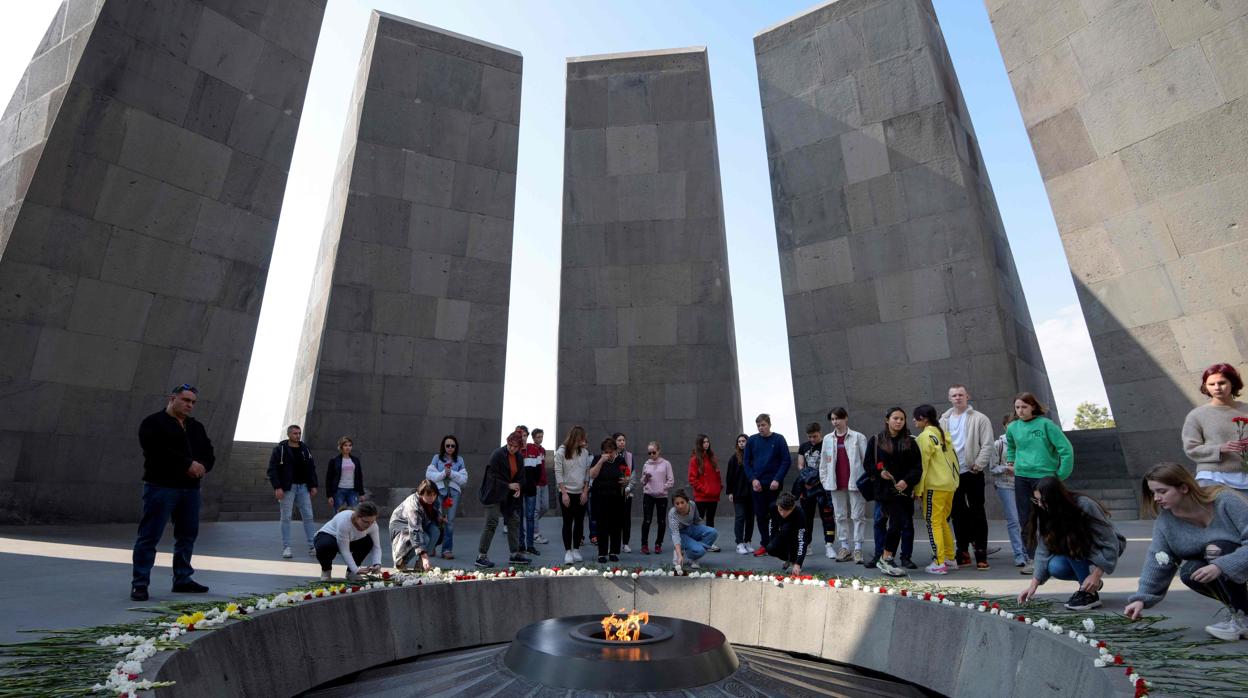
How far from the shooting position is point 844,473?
28.3 feet

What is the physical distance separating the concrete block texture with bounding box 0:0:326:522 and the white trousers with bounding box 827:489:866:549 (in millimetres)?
9731

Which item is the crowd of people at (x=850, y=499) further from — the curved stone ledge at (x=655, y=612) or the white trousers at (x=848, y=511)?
the curved stone ledge at (x=655, y=612)

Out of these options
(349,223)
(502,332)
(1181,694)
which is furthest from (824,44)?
(1181,694)

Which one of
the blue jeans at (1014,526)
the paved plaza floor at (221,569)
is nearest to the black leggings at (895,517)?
the paved plaza floor at (221,569)

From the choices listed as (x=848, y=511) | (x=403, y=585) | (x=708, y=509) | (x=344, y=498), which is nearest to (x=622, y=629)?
(x=403, y=585)

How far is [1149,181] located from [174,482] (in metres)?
13.4

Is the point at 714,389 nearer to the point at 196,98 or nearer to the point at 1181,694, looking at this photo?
the point at 196,98

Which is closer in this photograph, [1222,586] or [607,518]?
[1222,586]

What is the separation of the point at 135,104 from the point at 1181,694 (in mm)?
13444

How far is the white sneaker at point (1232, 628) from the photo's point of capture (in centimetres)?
441

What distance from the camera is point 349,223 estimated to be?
1462 centimetres

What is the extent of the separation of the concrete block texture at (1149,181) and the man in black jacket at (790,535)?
6768 millimetres

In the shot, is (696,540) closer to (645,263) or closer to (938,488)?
(938,488)

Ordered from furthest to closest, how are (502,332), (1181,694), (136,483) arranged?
(502,332), (136,483), (1181,694)
